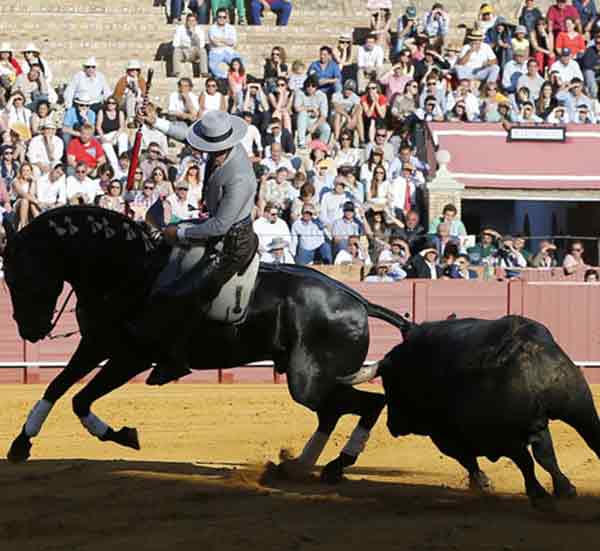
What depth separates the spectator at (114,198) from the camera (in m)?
17.1

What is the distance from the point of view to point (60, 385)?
30.5 ft

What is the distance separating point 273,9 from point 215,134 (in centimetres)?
1565

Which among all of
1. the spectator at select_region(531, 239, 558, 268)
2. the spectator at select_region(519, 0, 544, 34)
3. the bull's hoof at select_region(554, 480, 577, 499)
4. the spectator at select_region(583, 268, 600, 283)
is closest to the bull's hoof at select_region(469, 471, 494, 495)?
the bull's hoof at select_region(554, 480, 577, 499)

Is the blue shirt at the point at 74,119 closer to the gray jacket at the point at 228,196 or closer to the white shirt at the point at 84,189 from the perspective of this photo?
the white shirt at the point at 84,189

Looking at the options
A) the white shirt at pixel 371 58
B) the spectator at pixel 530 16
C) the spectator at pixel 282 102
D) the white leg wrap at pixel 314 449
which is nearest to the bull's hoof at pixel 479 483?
the white leg wrap at pixel 314 449

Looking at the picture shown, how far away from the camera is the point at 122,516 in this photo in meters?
7.60

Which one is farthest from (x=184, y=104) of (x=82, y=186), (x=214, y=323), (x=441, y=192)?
(x=214, y=323)

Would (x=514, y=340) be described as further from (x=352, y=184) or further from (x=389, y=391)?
(x=352, y=184)

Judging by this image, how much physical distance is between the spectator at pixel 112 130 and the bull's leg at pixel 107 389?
31.3ft

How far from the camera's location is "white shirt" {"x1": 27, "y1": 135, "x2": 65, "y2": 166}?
60.5ft

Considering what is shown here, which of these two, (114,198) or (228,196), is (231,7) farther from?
(228,196)

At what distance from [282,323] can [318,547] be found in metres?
2.36

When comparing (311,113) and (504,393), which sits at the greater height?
(311,113)

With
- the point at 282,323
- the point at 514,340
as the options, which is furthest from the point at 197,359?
the point at 514,340
